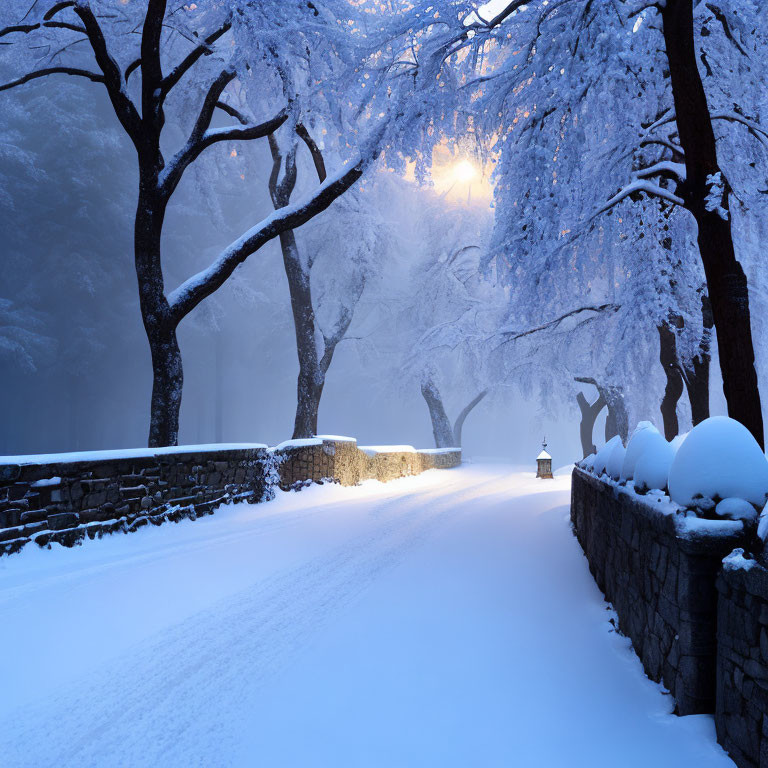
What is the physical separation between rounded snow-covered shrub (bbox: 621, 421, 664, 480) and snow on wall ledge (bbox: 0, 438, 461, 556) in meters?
5.87

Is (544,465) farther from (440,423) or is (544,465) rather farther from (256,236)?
(256,236)

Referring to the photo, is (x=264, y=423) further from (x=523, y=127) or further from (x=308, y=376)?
(x=523, y=127)

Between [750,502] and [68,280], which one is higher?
[68,280]

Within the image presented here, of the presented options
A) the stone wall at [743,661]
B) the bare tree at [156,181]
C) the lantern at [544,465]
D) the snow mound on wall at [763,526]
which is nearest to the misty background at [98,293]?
the lantern at [544,465]

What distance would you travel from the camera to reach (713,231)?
6801 millimetres

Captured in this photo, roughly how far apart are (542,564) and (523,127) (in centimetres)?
570

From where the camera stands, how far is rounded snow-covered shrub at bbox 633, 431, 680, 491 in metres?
4.46

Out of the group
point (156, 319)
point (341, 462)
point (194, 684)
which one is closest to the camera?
point (194, 684)

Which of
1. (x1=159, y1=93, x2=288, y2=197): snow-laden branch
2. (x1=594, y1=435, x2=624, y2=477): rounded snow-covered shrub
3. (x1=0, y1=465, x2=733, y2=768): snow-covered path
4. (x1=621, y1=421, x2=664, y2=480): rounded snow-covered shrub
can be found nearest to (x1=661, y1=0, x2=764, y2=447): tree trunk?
(x1=594, y1=435, x2=624, y2=477): rounded snow-covered shrub

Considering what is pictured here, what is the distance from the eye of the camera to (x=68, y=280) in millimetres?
29578

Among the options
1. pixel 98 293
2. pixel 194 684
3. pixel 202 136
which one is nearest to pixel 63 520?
pixel 194 684

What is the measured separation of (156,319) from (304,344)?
7.60 metres

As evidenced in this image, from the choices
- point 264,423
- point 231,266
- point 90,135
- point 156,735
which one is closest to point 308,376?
point 231,266

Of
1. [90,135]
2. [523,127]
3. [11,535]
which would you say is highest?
[90,135]
